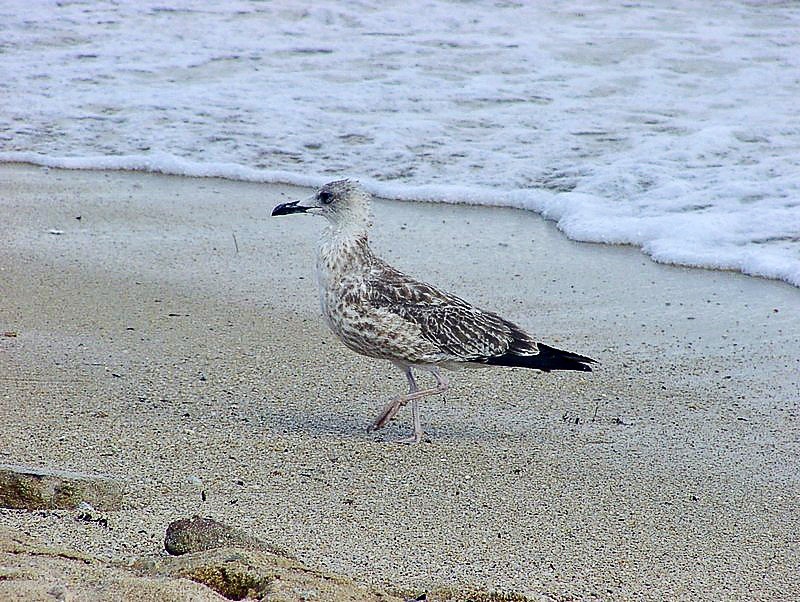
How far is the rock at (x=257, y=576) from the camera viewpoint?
3.10 m

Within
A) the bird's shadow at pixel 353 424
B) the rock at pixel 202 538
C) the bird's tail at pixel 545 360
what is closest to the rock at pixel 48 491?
the rock at pixel 202 538

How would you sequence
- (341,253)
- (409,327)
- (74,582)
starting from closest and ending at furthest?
(74,582) < (409,327) < (341,253)

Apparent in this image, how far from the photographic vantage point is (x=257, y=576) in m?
3.14

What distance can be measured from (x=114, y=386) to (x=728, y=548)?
2.65m

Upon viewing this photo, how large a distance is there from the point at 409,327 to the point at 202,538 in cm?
186

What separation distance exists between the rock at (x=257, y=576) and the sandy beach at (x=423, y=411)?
40 centimetres

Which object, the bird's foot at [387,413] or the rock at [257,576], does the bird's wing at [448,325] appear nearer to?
the bird's foot at [387,413]

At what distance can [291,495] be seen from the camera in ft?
14.4

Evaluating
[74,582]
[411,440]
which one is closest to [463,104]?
[411,440]

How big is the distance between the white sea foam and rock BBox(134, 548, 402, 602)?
4.98 m

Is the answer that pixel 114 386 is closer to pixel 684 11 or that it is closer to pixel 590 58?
pixel 590 58

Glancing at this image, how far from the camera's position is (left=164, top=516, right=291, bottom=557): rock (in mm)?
3531

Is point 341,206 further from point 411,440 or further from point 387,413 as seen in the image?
point 411,440

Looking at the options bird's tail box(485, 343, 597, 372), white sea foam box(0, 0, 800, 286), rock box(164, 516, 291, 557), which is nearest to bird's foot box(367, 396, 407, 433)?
bird's tail box(485, 343, 597, 372)
